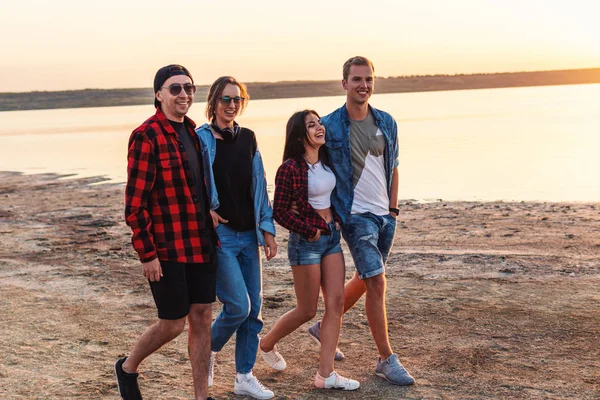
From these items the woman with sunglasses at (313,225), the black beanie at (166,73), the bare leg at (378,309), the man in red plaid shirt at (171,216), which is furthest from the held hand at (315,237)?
the black beanie at (166,73)

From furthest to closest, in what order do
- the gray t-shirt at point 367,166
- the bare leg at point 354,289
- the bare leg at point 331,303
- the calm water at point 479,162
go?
1. the calm water at point 479,162
2. the bare leg at point 354,289
3. the gray t-shirt at point 367,166
4. the bare leg at point 331,303

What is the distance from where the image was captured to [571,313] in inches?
263

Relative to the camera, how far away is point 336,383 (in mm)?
5074

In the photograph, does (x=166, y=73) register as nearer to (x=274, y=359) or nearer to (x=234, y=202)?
(x=234, y=202)

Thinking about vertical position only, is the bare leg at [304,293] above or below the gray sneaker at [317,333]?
above

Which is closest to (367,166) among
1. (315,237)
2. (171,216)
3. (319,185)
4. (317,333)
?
(319,185)

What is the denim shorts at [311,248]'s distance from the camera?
496 centimetres

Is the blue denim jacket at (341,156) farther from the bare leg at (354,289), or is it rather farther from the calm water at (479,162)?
the calm water at (479,162)

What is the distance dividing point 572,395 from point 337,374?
152 cm

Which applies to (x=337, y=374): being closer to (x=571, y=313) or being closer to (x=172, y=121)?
(x=172, y=121)

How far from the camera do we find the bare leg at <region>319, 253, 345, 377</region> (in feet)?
16.5

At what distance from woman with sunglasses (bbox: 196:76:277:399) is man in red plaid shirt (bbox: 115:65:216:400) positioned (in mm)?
206

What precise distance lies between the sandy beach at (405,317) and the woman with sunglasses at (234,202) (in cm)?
76

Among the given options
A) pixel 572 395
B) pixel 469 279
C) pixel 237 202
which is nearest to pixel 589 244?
pixel 469 279
